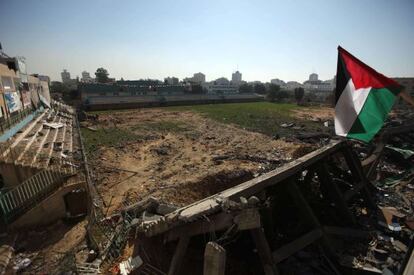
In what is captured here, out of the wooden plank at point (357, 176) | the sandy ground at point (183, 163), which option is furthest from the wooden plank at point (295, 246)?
the sandy ground at point (183, 163)

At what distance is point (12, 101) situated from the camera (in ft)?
46.2

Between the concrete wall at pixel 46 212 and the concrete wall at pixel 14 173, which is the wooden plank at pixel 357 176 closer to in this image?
the concrete wall at pixel 46 212

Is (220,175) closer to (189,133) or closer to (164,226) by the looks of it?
(164,226)

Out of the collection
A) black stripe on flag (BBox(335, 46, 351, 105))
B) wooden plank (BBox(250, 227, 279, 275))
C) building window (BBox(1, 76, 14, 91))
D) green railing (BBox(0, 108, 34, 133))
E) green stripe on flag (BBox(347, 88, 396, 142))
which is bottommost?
wooden plank (BBox(250, 227, 279, 275))

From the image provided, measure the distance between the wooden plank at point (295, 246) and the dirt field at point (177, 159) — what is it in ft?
14.3

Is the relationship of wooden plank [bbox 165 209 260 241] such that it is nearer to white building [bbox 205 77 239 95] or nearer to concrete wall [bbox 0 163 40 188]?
concrete wall [bbox 0 163 40 188]

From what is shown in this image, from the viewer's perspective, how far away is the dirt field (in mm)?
9188

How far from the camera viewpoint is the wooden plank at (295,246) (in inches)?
165

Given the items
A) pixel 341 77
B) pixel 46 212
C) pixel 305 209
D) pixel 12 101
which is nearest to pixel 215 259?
pixel 305 209

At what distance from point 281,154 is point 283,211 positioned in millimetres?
8287

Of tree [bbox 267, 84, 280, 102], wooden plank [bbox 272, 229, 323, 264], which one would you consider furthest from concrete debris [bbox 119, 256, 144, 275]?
tree [bbox 267, 84, 280, 102]

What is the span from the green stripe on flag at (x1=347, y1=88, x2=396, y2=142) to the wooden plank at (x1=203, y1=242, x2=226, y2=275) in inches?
128

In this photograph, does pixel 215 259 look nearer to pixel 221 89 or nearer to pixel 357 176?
pixel 357 176

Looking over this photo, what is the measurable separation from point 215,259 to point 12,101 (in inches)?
661
